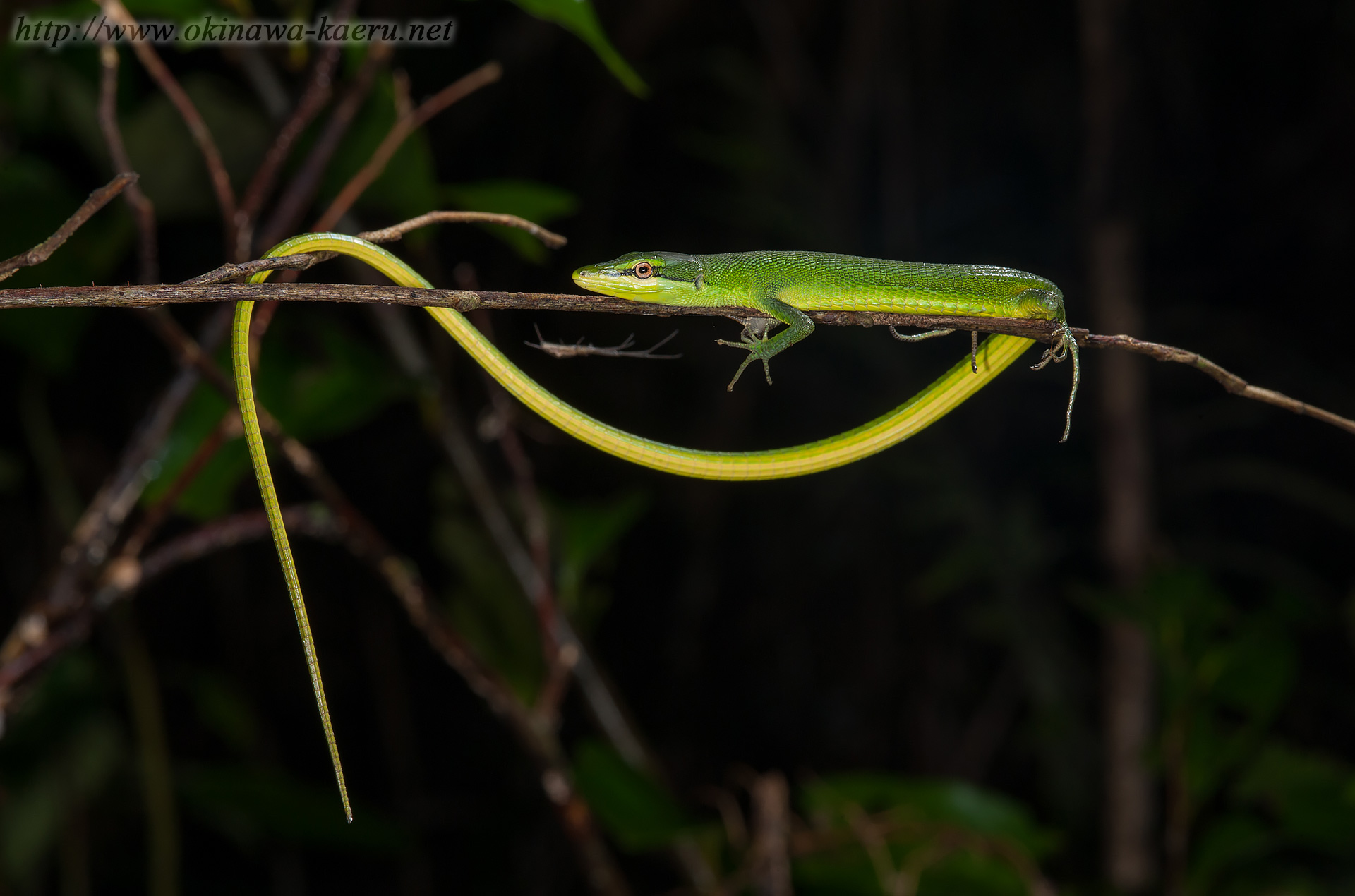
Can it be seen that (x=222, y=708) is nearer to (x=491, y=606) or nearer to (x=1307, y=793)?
(x=491, y=606)

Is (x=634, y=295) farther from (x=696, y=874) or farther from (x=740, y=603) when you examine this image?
(x=740, y=603)

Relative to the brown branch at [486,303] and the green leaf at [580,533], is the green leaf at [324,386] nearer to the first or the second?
the green leaf at [580,533]

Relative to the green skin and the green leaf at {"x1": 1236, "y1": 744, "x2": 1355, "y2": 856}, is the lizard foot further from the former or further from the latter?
the green leaf at {"x1": 1236, "y1": 744, "x2": 1355, "y2": 856}

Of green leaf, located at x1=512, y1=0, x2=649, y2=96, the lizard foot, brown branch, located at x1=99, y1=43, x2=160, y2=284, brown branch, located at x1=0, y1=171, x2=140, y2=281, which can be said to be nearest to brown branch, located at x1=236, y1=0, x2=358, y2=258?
brown branch, located at x1=99, y1=43, x2=160, y2=284

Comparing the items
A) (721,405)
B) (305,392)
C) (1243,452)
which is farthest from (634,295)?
(1243,452)

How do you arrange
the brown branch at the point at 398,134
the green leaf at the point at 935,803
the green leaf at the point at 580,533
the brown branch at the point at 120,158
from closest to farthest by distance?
the brown branch at the point at 120,158 < the brown branch at the point at 398,134 < the green leaf at the point at 935,803 < the green leaf at the point at 580,533

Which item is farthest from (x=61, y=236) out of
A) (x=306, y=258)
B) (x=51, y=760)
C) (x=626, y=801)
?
(x=51, y=760)

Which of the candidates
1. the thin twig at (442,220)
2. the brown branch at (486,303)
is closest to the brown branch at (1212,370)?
the brown branch at (486,303)
